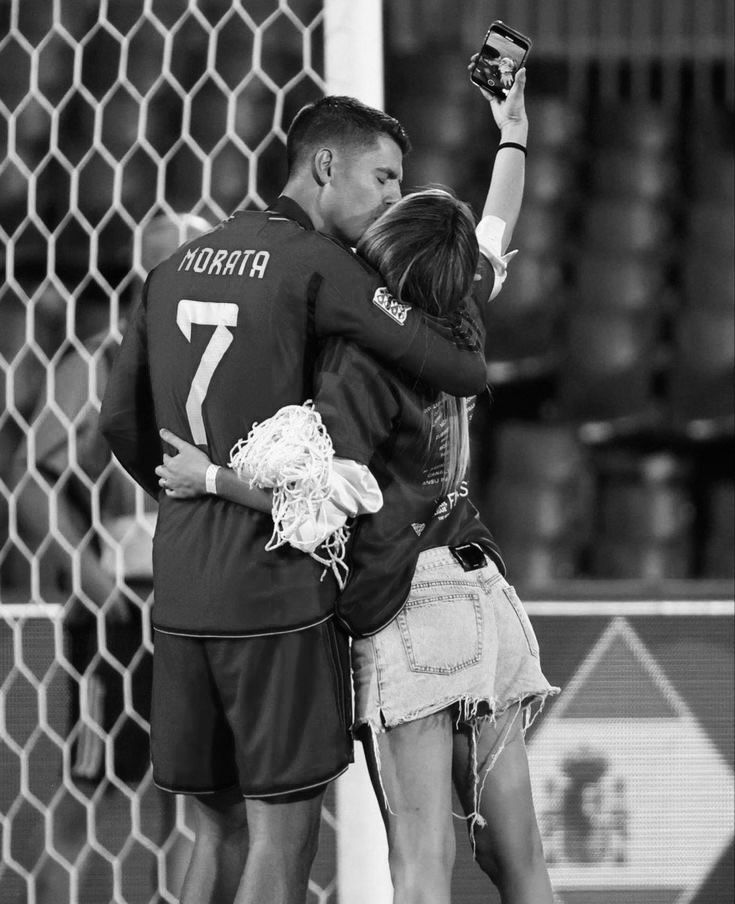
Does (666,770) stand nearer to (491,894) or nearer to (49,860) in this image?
(491,894)

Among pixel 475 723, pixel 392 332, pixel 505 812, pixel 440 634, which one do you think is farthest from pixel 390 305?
pixel 505 812

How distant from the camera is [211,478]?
1.70m

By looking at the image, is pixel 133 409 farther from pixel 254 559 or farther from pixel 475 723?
pixel 475 723

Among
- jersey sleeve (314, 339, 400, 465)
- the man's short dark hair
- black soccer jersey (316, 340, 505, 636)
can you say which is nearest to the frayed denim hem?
black soccer jersey (316, 340, 505, 636)

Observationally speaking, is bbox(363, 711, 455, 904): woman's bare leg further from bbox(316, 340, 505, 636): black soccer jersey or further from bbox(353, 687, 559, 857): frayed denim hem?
bbox(316, 340, 505, 636): black soccer jersey

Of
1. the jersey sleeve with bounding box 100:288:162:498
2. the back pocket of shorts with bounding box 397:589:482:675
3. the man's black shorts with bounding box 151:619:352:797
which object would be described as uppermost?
the jersey sleeve with bounding box 100:288:162:498

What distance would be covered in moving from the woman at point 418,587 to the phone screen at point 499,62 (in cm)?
47

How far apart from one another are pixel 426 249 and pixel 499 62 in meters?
0.57

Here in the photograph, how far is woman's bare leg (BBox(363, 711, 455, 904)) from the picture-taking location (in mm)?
1659

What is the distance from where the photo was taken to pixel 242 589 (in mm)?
1688

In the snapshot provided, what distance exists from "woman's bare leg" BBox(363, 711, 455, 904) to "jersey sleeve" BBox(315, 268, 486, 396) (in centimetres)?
43

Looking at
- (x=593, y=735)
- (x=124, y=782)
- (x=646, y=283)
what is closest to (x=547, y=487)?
(x=646, y=283)

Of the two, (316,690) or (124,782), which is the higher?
(316,690)

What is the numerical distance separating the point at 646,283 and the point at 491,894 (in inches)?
86.6
